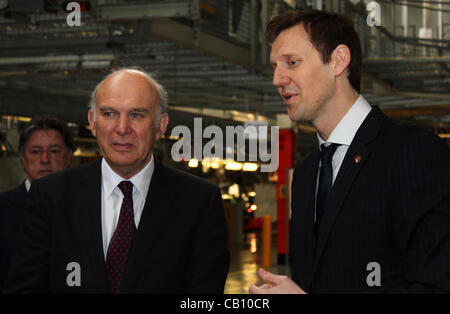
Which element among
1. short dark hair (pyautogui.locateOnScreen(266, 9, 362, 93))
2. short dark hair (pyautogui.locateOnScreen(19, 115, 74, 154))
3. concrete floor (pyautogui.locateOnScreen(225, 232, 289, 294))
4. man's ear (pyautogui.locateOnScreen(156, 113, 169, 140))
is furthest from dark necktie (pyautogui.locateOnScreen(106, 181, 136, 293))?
concrete floor (pyautogui.locateOnScreen(225, 232, 289, 294))

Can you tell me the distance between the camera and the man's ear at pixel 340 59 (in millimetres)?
1812

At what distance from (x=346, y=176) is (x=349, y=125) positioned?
165 mm

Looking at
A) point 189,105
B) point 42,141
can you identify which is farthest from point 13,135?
A: point 42,141

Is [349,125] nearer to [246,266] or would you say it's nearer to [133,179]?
[133,179]

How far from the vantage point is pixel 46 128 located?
3.24 metres

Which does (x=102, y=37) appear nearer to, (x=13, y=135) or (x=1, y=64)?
(x=1, y=64)

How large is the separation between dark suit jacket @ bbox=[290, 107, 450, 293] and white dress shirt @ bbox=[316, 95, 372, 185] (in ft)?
0.09

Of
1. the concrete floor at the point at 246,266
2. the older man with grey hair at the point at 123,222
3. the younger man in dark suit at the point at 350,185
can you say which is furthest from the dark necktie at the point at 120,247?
the concrete floor at the point at 246,266

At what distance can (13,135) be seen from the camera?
12.6 metres

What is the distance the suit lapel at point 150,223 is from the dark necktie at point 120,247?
3 cm

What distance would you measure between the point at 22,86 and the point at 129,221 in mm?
9565

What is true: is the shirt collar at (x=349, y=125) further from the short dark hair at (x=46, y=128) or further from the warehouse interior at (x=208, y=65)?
the warehouse interior at (x=208, y=65)

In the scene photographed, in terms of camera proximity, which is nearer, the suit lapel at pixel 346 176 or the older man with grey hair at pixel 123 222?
the suit lapel at pixel 346 176

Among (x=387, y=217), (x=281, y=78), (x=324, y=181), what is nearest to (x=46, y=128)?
(x=281, y=78)
